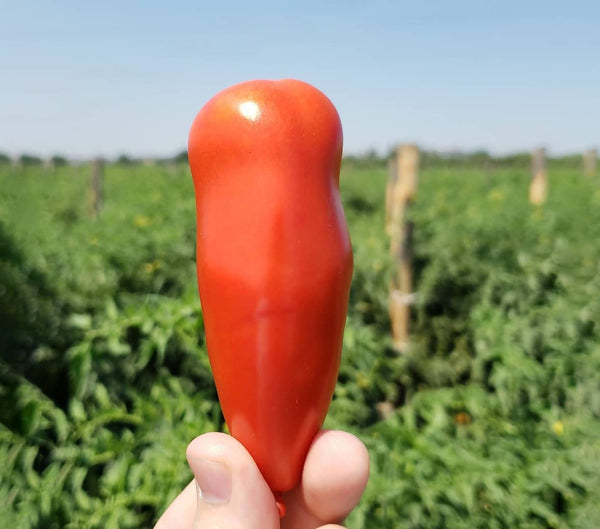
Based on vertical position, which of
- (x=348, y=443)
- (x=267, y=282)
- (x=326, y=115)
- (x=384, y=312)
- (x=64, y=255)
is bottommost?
(x=384, y=312)

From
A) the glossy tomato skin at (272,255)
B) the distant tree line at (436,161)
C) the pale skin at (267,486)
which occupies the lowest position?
the distant tree line at (436,161)

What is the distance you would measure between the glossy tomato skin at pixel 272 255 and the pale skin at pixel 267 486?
1.2 inches

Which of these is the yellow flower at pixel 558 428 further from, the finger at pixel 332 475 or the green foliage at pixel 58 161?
the green foliage at pixel 58 161

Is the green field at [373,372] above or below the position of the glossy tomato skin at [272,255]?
below

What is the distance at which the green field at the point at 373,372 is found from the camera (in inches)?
66.7

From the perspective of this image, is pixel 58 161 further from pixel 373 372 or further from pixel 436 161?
pixel 373 372

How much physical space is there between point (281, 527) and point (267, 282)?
38 centimetres

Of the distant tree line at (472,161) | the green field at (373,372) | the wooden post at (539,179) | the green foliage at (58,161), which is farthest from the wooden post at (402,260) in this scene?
the green foliage at (58,161)

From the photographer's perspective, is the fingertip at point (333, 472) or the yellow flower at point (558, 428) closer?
the fingertip at point (333, 472)

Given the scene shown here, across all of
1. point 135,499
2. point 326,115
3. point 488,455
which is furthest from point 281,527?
point 488,455

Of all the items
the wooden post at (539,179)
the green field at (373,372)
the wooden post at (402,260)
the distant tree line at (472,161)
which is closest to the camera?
the green field at (373,372)

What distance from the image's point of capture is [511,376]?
7.89ft

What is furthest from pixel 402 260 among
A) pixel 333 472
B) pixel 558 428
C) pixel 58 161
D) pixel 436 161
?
pixel 58 161

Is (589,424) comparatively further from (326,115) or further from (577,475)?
(326,115)
